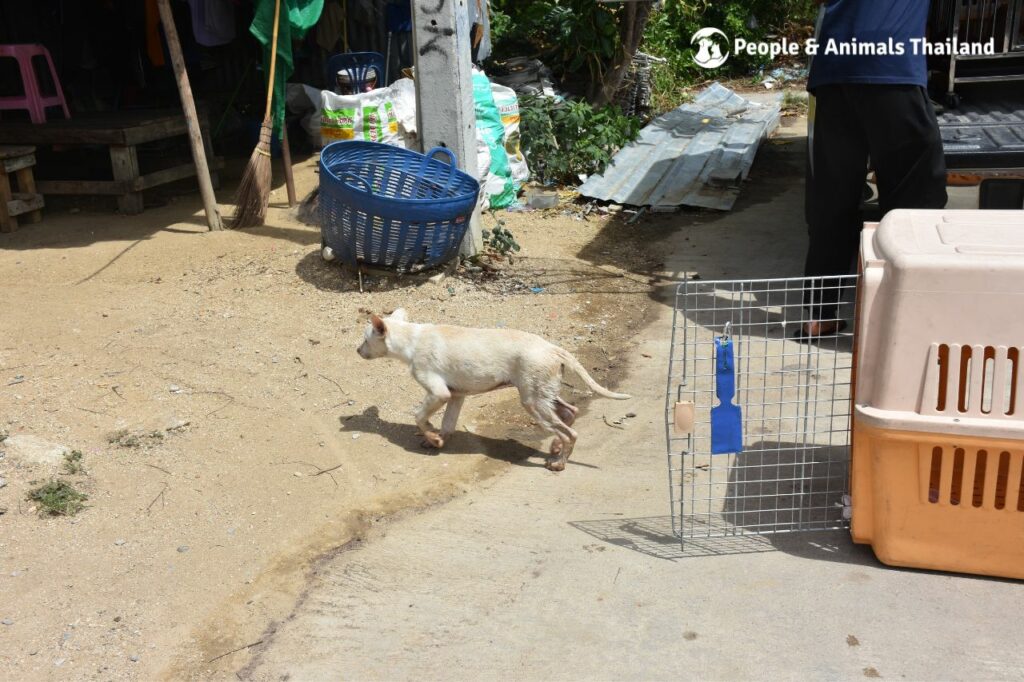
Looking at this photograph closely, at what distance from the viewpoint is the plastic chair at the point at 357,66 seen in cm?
927

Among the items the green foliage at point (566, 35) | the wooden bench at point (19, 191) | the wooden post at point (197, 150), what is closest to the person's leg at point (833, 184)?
the wooden post at point (197, 150)

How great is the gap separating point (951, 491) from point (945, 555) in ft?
0.76

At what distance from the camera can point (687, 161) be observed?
945 centimetres

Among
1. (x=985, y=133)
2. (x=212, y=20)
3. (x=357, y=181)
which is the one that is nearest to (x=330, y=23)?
(x=212, y=20)

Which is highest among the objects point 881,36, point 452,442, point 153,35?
point 153,35

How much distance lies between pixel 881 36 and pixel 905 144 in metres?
0.58

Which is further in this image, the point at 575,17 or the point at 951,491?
the point at 575,17

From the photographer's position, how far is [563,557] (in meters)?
3.58

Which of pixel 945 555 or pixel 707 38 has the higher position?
pixel 707 38

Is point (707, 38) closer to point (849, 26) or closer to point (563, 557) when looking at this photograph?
point (849, 26)

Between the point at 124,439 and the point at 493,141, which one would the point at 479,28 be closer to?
the point at 493,141

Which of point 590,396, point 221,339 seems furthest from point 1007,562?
point 221,339

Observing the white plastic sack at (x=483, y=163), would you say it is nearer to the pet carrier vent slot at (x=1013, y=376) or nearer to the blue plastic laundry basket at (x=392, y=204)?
the blue plastic laundry basket at (x=392, y=204)

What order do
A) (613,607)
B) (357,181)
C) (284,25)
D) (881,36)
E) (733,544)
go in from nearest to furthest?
(613,607), (733,544), (881,36), (357,181), (284,25)
